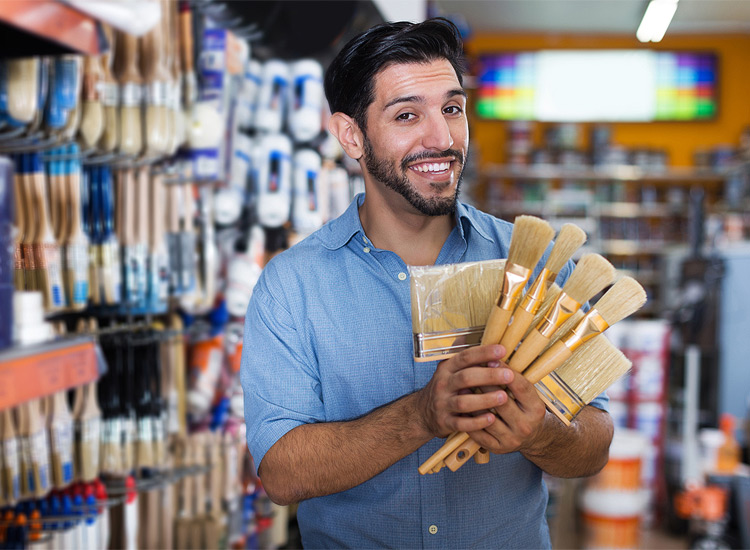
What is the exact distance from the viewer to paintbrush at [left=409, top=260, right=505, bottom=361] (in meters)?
0.99

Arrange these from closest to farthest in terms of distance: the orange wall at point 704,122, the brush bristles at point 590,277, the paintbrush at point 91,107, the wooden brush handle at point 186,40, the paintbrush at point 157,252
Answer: the brush bristles at point 590,277, the paintbrush at point 91,107, the paintbrush at point 157,252, the wooden brush handle at point 186,40, the orange wall at point 704,122

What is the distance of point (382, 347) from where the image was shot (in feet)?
4.24

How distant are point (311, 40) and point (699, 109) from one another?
7778 millimetres

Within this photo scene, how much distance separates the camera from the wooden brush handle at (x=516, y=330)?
0.94 m

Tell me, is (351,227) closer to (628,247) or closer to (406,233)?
(406,233)

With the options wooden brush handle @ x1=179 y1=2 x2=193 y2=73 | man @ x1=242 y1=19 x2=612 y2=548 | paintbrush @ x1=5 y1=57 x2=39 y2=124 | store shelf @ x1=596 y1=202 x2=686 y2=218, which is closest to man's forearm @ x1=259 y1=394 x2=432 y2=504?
man @ x1=242 y1=19 x2=612 y2=548

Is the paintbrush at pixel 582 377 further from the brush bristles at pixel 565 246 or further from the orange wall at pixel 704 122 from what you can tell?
the orange wall at pixel 704 122

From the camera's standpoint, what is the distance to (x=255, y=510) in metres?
2.52

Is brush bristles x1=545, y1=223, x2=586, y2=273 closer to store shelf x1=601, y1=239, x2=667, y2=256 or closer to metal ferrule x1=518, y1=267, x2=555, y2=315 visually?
metal ferrule x1=518, y1=267, x2=555, y2=315

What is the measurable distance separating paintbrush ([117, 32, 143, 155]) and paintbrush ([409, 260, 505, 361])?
3.70ft

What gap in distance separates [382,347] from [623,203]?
8048 mm

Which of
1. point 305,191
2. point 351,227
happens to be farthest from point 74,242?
point 305,191

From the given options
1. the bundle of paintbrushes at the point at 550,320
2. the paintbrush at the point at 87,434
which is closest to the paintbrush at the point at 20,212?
the paintbrush at the point at 87,434

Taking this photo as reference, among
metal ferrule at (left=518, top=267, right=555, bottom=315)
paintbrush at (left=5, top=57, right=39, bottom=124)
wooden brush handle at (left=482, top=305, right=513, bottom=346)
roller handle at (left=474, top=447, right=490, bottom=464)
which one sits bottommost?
roller handle at (left=474, top=447, right=490, bottom=464)
